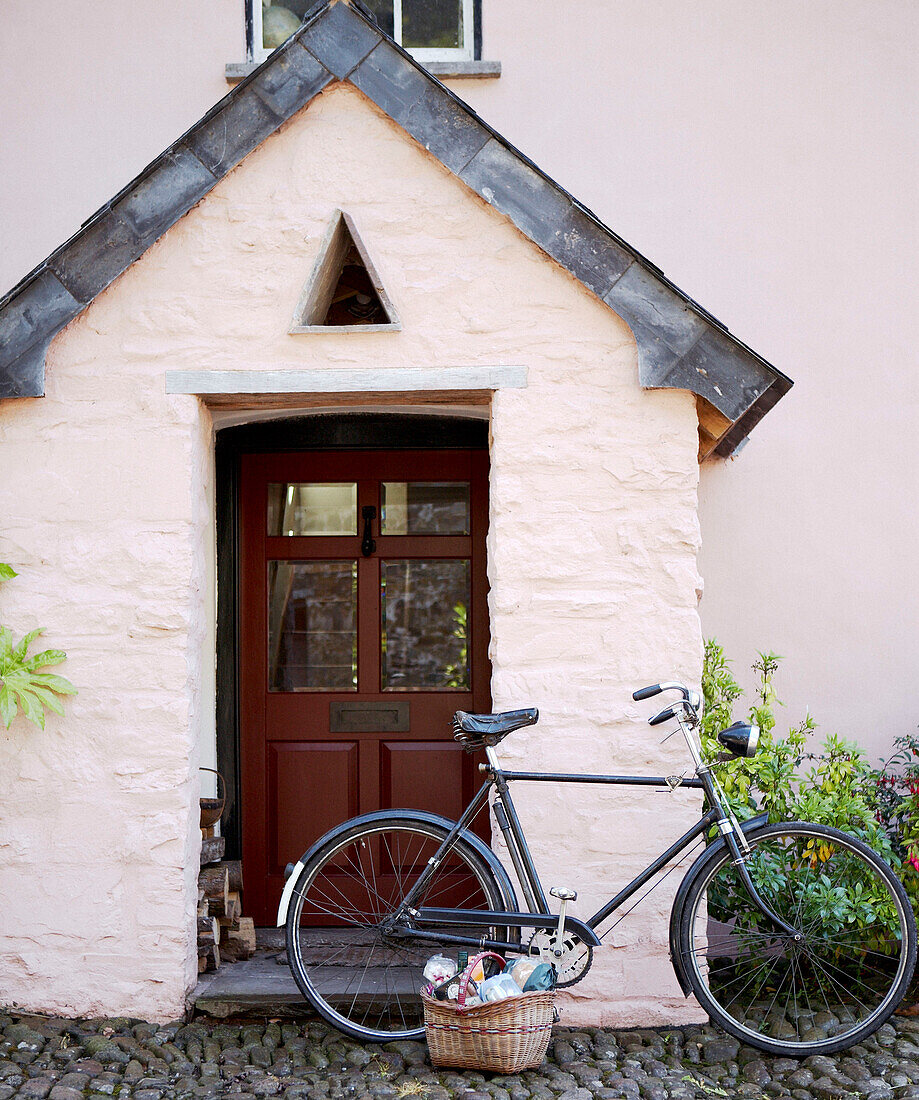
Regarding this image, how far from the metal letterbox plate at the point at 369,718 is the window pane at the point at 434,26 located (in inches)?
137

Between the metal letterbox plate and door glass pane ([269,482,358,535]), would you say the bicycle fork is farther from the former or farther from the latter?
door glass pane ([269,482,358,535])

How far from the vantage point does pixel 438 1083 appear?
3.17 metres

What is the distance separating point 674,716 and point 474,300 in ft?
5.56

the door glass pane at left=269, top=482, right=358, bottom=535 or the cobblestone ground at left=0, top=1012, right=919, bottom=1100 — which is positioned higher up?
the door glass pane at left=269, top=482, right=358, bottom=535

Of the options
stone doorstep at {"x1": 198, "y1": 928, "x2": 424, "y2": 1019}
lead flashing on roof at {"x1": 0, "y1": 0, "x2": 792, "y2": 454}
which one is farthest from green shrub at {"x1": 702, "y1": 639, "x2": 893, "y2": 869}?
stone doorstep at {"x1": 198, "y1": 928, "x2": 424, "y2": 1019}

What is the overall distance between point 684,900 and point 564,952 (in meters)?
0.44

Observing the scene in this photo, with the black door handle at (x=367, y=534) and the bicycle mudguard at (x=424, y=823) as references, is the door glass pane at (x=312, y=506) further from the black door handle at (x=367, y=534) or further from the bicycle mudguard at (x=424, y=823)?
the bicycle mudguard at (x=424, y=823)

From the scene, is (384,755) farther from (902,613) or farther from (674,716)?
(902,613)

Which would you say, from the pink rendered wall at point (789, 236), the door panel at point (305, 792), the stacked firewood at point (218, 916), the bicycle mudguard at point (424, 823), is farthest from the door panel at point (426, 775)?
the pink rendered wall at point (789, 236)

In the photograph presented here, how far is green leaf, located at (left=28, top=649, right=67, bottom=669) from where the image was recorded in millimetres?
3650

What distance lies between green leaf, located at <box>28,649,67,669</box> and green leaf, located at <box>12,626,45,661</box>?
39 mm

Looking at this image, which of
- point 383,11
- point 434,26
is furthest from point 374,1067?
point 383,11

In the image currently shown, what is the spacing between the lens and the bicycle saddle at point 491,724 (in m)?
3.40

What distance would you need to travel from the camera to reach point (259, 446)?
15.8ft
